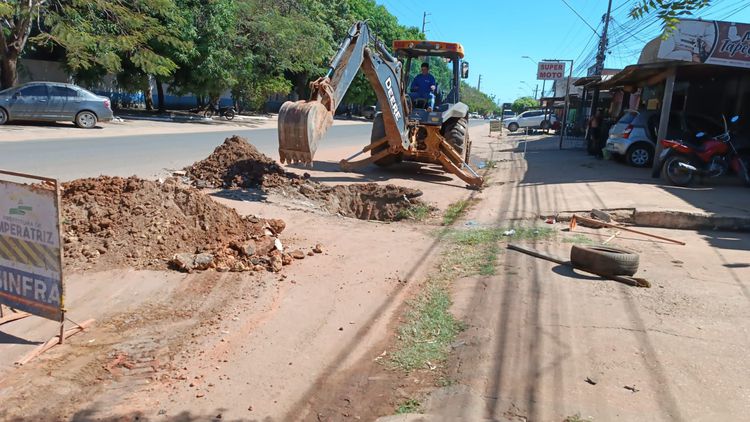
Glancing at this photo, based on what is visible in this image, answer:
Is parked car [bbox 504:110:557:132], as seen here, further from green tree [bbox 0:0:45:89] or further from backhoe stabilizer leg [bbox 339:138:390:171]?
green tree [bbox 0:0:45:89]

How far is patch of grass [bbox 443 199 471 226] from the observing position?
9583 mm

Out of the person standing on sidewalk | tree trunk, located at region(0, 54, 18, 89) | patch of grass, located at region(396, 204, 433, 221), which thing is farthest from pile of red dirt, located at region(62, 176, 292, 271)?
tree trunk, located at region(0, 54, 18, 89)

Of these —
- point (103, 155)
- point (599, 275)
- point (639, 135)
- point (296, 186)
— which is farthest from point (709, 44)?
point (103, 155)

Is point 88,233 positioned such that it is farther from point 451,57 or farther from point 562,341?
point 451,57

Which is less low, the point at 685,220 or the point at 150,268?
the point at 685,220

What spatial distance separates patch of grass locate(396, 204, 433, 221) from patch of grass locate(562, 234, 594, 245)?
258 centimetres

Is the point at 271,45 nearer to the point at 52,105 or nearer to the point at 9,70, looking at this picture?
the point at 9,70

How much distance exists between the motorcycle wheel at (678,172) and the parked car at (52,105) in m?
20.2

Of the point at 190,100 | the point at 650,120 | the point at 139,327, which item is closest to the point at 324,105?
the point at 139,327

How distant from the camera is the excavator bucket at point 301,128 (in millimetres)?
8406

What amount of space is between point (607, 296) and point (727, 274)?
196 cm

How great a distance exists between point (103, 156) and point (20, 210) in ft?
34.8

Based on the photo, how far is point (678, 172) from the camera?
42.4 feet

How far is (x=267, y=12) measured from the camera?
116 ft
